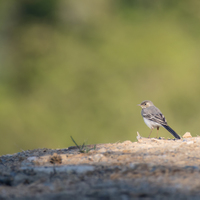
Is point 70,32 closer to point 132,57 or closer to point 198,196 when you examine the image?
point 132,57

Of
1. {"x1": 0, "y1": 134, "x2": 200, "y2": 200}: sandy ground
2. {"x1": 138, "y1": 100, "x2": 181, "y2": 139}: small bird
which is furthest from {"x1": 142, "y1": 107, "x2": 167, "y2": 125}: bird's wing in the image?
{"x1": 0, "y1": 134, "x2": 200, "y2": 200}: sandy ground

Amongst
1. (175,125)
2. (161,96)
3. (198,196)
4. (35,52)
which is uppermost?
(35,52)

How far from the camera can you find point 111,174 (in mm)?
3084

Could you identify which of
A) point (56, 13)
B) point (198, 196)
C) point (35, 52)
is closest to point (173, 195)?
point (198, 196)

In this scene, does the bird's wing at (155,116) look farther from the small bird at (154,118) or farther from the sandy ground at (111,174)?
the sandy ground at (111,174)

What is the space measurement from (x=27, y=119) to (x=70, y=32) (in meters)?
4.46

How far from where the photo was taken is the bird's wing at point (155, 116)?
6379mm

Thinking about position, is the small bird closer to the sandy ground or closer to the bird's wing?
the bird's wing

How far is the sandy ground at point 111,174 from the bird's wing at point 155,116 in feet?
7.00

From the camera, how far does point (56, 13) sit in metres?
15.4

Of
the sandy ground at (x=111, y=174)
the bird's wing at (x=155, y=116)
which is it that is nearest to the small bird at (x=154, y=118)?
the bird's wing at (x=155, y=116)

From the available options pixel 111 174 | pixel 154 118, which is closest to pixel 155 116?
pixel 154 118

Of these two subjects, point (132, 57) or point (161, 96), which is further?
point (132, 57)

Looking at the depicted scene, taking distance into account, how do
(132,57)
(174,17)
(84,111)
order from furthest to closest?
(174,17) < (132,57) < (84,111)
